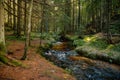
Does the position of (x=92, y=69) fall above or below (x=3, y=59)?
below

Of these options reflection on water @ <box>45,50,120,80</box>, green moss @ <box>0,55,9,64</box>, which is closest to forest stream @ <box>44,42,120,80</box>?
reflection on water @ <box>45,50,120,80</box>

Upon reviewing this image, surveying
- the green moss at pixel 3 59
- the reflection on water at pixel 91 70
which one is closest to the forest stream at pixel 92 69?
the reflection on water at pixel 91 70

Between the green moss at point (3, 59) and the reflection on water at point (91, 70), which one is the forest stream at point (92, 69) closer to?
the reflection on water at point (91, 70)

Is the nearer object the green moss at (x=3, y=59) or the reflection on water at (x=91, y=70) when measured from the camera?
the green moss at (x=3, y=59)

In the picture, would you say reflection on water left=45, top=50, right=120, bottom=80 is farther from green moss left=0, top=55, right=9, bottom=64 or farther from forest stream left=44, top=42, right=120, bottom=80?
green moss left=0, top=55, right=9, bottom=64

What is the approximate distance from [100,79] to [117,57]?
4330 millimetres

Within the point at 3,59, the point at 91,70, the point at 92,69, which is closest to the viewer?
the point at 3,59

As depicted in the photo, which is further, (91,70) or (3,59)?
(91,70)

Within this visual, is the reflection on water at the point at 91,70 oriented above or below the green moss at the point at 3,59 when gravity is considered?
below

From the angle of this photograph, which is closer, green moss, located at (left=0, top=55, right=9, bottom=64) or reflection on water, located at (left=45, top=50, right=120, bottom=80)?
green moss, located at (left=0, top=55, right=9, bottom=64)

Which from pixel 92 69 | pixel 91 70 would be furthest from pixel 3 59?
pixel 92 69

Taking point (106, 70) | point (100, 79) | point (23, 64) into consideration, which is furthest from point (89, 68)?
point (23, 64)

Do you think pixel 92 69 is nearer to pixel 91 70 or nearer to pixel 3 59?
pixel 91 70

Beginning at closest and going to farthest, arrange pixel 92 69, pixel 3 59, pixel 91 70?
pixel 3 59
pixel 91 70
pixel 92 69
